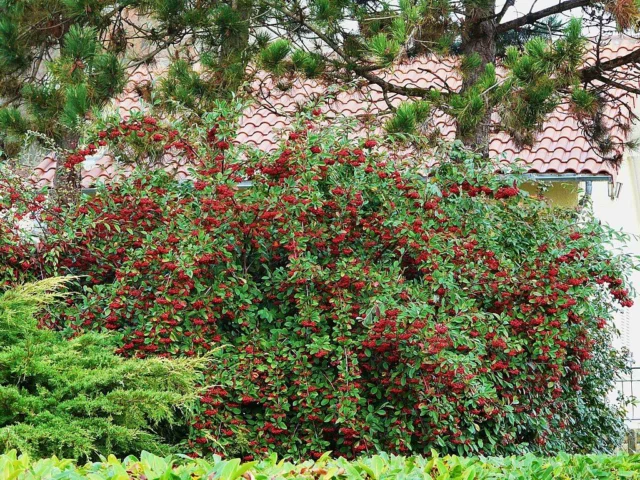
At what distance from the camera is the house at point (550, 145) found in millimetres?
8695

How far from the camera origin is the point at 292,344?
18.0ft

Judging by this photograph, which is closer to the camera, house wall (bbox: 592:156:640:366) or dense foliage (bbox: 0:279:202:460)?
dense foliage (bbox: 0:279:202:460)

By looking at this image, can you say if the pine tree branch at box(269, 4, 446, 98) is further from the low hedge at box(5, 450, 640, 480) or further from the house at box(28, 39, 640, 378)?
the low hedge at box(5, 450, 640, 480)

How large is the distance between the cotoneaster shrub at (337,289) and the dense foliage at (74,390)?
1.08 ft

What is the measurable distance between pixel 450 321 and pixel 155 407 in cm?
190

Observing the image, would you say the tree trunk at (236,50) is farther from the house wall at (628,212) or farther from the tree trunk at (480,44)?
the house wall at (628,212)

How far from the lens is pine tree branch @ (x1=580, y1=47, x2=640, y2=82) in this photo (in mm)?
7652

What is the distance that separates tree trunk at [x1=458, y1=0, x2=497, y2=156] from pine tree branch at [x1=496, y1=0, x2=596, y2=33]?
0.16m

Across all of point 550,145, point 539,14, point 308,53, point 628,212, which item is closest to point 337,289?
point 308,53

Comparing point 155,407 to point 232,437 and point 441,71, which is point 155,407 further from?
point 441,71

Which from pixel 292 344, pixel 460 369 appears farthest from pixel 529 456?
pixel 292 344

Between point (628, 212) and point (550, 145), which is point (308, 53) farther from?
point (628, 212)

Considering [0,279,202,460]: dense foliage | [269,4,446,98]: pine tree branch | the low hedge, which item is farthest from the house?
the low hedge

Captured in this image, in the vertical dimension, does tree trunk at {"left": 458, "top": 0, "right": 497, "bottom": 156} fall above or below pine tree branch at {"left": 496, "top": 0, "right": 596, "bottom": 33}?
below
